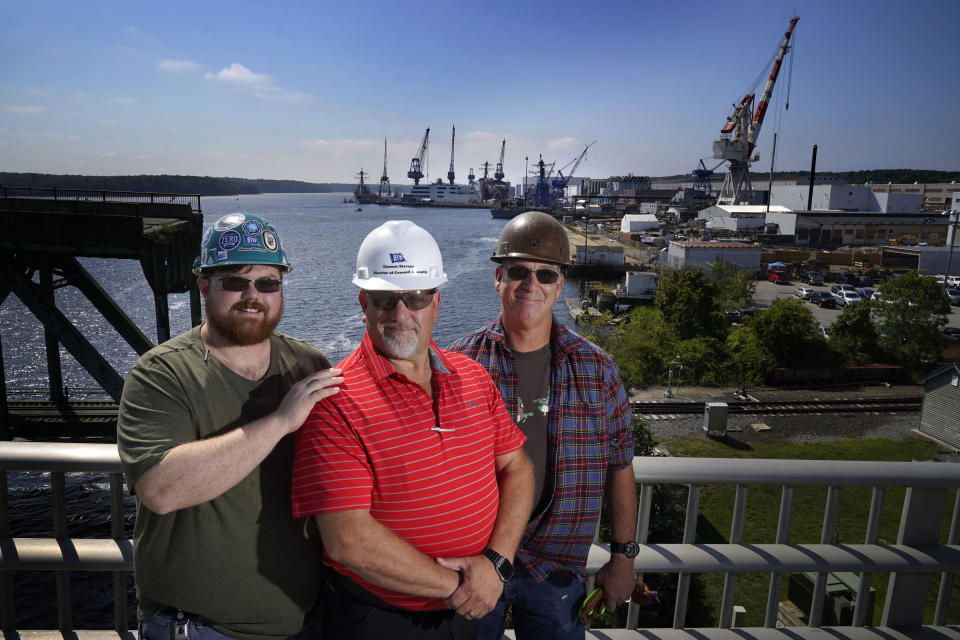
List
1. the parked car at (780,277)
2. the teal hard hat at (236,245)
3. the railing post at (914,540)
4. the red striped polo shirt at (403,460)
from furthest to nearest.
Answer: the parked car at (780,277) → the railing post at (914,540) → the teal hard hat at (236,245) → the red striped polo shirt at (403,460)

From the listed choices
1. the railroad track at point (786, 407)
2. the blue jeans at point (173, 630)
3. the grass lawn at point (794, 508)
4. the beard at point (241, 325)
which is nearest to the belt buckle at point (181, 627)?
the blue jeans at point (173, 630)

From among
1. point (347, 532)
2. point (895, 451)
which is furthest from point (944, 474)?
point (895, 451)

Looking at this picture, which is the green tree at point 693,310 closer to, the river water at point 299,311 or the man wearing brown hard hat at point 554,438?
the river water at point 299,311

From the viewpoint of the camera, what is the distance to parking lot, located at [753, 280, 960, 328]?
96.8ft

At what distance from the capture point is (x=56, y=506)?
210cm

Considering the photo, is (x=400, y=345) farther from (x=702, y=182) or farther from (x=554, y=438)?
(x=702, y=182)

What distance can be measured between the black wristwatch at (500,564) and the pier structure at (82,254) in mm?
8955

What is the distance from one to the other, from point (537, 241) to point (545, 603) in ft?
3.96

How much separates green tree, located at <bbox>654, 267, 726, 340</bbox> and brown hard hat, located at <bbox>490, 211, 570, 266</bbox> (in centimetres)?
2488

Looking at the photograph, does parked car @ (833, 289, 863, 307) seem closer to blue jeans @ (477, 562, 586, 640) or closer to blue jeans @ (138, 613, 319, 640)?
blue jeans @ (477, 562, 586, 640)

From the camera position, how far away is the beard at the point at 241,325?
5.29 ft

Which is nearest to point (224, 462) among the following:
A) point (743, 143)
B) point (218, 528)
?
point (218, 528)

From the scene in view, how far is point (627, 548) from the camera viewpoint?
202 cm

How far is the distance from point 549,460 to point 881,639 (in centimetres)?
166
